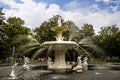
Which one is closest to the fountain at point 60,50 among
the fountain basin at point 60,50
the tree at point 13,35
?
the fountain basin at point 60,50

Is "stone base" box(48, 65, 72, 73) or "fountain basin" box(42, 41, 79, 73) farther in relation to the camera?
"stone base" box(48, 65, 72, 73)

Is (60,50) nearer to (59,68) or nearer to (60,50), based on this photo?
(60,50)

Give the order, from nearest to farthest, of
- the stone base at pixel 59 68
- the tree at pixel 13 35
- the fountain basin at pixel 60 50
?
1. the fountain basin at pixel 60 50
2. the stone base at pixel 59 68
3. the tree at pixel 13 35

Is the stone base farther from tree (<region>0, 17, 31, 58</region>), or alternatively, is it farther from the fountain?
tree (<region>0, 17, 31, 58</region>)

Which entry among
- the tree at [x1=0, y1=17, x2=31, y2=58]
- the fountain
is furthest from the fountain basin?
the tree at [x1=0, y1=17, x2=31, y2=58]

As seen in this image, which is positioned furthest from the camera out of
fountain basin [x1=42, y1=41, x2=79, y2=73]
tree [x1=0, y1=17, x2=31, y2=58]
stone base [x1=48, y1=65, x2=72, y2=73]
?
tree [x1=0, y1=17, x2=31, y2=58]

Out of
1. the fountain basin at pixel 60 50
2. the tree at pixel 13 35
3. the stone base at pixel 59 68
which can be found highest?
the tree at pixel 13 35

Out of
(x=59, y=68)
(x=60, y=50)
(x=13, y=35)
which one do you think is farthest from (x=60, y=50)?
(x=13, y=35)

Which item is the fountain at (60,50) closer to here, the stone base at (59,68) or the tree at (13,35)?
the stone base at (59,68)

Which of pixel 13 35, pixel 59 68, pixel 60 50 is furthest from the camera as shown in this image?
pixel 13 35

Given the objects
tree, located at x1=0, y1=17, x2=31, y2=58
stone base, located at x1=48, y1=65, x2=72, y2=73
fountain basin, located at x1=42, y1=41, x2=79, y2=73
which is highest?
tree, located at x1=0, y1=17, x2=31, y2=58

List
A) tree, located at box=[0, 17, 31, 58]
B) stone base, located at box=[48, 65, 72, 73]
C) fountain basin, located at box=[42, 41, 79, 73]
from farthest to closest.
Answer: tree, located at box=[0, 17, 31, 58] → stone base, located at box=[48, 65, 72, 73] → fountain basin, located at box=[42, 41, 79, 73]

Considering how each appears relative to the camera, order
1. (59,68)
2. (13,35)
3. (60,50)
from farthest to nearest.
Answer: (13,35) → (60,50) → (59,68)

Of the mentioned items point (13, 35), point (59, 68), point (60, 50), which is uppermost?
point (13, 35)
